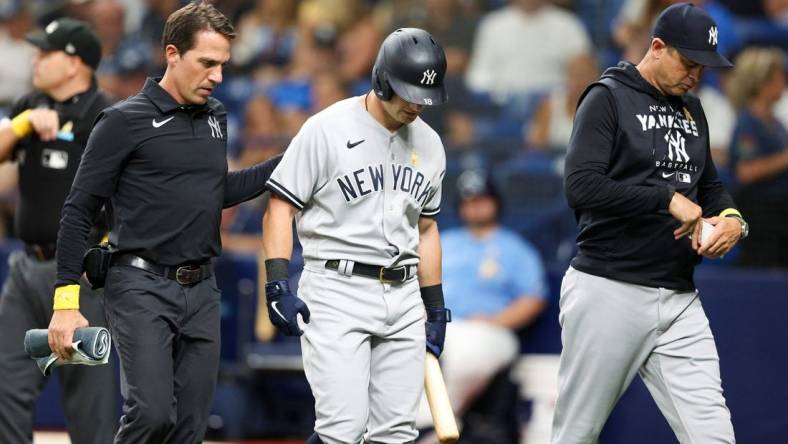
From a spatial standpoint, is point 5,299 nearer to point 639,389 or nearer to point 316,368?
point 316,368

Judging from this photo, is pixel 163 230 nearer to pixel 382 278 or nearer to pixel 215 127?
pixel 215 127

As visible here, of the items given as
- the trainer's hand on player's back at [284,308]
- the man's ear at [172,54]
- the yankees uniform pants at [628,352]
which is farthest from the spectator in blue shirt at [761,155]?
the man's ear at [172,54]

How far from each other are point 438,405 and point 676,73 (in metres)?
1.60

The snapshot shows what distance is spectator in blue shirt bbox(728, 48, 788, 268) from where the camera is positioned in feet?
26.0

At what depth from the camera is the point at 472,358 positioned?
736cm

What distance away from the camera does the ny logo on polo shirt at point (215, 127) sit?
4746mm

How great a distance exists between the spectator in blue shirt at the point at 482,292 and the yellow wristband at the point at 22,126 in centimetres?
297

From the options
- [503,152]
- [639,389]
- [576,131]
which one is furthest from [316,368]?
[503,152]

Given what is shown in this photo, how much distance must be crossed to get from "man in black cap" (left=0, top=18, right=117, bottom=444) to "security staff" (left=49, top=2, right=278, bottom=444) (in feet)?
2.96

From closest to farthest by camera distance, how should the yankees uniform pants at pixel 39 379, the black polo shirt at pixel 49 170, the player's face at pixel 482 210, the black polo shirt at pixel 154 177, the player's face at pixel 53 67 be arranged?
1. the black polo shirt at pixel 154 177
2. the yankees uniform pants at pixel 39 379
3. the black polo shirt at pixel 49 170
4. the player's face at pixel 53 67
5. the player's face at pixel 482 210

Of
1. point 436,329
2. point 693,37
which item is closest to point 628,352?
point 436,329

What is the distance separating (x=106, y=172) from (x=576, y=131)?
5.95 feet

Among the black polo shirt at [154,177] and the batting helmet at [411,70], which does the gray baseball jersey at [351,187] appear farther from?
the black polo shirt at [154,177]

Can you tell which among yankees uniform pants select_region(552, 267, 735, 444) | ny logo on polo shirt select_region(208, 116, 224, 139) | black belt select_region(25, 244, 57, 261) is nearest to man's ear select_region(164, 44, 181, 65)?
ny logo on polo shirt select_region(208, 116, 224, 139)
